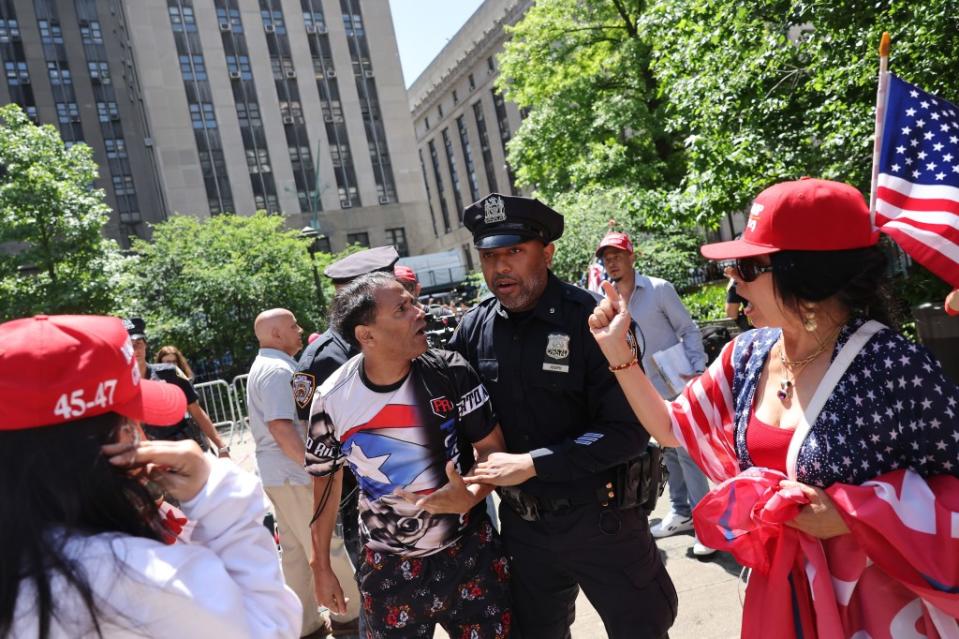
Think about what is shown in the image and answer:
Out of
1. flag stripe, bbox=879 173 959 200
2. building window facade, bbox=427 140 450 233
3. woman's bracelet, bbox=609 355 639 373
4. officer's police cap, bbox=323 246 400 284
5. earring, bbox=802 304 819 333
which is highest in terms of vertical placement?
building window facade, bbox=427 140 450 233

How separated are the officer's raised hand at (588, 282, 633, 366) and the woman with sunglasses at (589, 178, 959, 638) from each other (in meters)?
0.35

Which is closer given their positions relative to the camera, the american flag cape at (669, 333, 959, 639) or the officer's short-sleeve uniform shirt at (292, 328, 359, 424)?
the american flag cape at (669, 333, 959, 639)

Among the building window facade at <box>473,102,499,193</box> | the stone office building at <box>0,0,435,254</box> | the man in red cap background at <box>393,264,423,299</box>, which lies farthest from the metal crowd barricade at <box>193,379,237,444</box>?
the building window facade at <box>473,102,499,193</box>

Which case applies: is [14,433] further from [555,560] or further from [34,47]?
[34,47]

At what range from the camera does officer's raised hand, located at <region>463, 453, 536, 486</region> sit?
7.55 ft

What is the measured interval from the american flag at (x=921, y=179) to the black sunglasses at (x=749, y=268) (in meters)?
0.33

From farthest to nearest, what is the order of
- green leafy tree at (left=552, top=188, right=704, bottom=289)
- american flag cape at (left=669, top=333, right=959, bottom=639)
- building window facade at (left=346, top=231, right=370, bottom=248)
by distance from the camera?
building window facade at (left=346, top=231, right=370, bottom=248) < green leafy tree at (left=552, top=188, right=704, bottom=289) < american flag cape at (left=669, top=333, right=959, bottom=639)

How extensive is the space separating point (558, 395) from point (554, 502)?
0.40 meters

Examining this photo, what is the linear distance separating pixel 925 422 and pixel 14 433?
6.77ft

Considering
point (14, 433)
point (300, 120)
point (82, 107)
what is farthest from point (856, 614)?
point (82, 107)

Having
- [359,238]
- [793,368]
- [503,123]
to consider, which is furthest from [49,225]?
[503,123]

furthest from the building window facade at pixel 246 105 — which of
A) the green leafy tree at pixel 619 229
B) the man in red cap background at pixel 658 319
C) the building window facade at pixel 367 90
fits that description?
the man in red cap background at pixel 658 319

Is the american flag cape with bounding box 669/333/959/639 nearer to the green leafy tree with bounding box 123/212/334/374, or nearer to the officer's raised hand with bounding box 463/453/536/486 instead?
the officer's raised hand with bounding box 463/453/536/486

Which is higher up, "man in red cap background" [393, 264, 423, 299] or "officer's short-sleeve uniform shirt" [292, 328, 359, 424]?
"man in red cap background" [393, 264, 423, 299]
